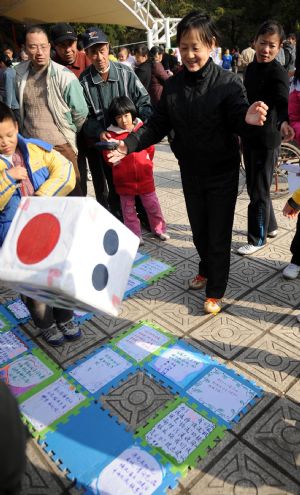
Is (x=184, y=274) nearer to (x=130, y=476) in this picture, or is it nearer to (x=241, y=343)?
(x=241, y=343)

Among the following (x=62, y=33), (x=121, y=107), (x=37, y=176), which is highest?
(x=62, y=33)

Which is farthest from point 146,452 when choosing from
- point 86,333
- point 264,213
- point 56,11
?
point 56,11

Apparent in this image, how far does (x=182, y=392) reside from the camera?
7.14ft

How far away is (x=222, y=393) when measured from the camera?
7.04 ft

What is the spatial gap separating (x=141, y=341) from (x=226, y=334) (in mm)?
605

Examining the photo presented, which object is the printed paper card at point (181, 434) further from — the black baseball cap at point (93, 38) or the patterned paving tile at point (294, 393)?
the black baseball cap at point (93, 38)

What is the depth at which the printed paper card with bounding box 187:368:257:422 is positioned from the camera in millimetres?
2051

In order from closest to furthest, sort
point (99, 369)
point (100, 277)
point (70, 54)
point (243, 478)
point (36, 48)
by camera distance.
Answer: point (100, 277) < point (243, 478) < point (99, 369) < point (36, 48) < point (70, 54)

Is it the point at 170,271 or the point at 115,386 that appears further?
the point at 170,271

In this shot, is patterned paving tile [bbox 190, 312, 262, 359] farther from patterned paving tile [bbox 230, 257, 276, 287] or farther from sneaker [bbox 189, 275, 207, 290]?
patterned paving tile [bbox 230, 257, 276, 287]

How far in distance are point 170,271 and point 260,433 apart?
1.73 m

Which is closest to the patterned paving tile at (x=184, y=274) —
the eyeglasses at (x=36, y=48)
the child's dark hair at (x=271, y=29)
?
the child's dark hair at (x=271, y=29)

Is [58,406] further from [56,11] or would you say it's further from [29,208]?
[56,11]

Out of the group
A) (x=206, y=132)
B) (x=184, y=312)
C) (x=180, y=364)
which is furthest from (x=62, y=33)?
(x=180, y=364)
